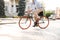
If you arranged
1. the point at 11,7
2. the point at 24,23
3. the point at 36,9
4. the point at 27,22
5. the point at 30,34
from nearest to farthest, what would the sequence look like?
1. the point at 30,34
2. the point at 36,9
3. the point at 27,22
4. the point at 24,23
5. the point at 11,7

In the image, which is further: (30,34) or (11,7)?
(11,7)

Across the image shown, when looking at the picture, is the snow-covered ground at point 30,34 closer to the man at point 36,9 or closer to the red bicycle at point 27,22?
the red bicycle at point 27,22

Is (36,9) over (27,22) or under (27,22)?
over

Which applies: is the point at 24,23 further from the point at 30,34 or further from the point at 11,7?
the point at 11,7

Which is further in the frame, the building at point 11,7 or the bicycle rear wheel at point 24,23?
the building at point 11,7

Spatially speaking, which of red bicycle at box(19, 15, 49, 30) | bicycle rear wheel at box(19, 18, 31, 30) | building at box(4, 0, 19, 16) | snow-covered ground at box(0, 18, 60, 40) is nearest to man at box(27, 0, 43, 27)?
red bicycle at box(19, 15, 49, 30)

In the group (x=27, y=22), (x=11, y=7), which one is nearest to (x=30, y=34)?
(x=27, y=22)

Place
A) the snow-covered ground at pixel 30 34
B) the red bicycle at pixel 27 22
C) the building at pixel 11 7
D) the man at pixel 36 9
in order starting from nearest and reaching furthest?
the snow-covered ground at pixel 30 34 < the man at pixel 36 9 < the red bicycle at pixel 27 22 < the building at pixel 11 7

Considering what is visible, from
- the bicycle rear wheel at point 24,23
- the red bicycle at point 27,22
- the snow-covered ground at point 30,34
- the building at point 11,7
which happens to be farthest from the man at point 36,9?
the building at point 11,7

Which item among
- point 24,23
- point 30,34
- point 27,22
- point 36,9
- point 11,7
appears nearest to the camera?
point 30,34

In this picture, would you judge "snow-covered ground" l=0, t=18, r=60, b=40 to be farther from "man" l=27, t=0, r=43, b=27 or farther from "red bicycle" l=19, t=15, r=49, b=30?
"man" l=27, t=0, r=43, b=27

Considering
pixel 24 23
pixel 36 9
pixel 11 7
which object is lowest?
pixel 11 7

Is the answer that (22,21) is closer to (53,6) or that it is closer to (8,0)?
(53,6)

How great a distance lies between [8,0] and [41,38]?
27.9 meters
